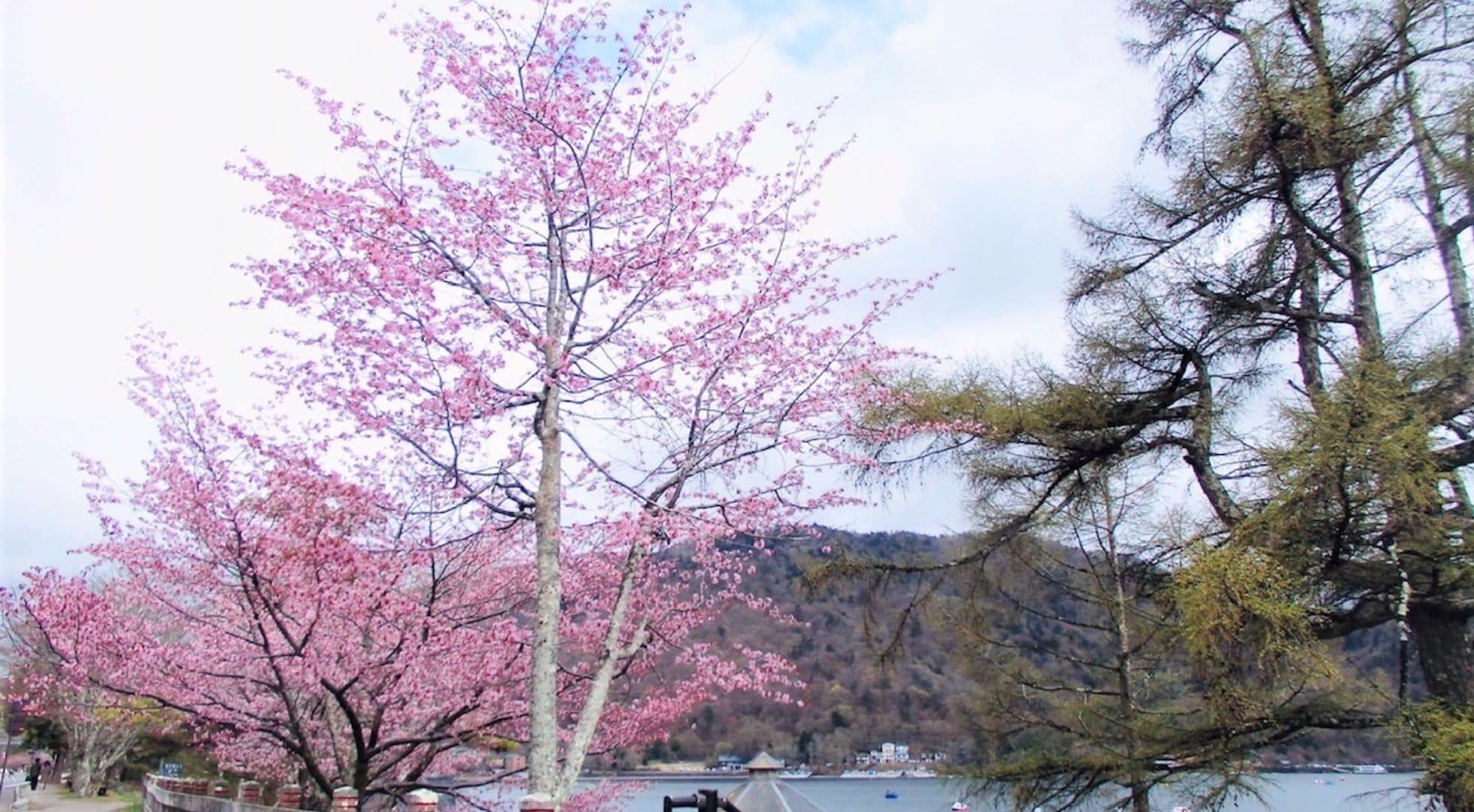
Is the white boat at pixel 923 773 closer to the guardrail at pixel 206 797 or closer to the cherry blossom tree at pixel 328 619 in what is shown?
the cherry blossom tree at pixel 328 619

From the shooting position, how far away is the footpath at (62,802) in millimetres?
20309

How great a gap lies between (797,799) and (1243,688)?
2.96 meters

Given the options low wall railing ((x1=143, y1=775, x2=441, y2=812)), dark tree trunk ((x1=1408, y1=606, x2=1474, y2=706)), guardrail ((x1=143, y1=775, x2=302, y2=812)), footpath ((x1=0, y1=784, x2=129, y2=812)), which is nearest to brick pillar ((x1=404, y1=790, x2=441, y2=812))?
low wall railing ((x1=143, y1=775, x2=441, y2=812))

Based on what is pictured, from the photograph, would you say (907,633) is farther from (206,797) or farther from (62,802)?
(62,802)

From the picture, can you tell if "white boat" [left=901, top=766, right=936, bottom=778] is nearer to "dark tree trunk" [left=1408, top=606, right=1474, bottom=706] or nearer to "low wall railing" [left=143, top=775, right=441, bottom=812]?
"dark tree trunk" [left=1408, top=606, right=1474, bottom=706]

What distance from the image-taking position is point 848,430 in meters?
6.52

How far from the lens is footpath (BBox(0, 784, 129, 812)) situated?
2031 centimetres

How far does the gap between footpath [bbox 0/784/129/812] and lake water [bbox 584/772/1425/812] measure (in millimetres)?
11056

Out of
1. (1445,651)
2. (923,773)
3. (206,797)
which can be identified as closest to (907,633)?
(1445,651)

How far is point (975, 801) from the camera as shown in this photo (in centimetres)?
955

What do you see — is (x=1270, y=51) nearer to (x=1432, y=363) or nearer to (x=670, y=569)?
(x=1432, y=363)

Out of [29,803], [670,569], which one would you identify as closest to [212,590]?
[670,569]

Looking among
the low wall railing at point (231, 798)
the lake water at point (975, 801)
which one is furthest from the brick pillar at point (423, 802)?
the lake water at point (975, 801)

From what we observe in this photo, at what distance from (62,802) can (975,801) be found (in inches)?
903
